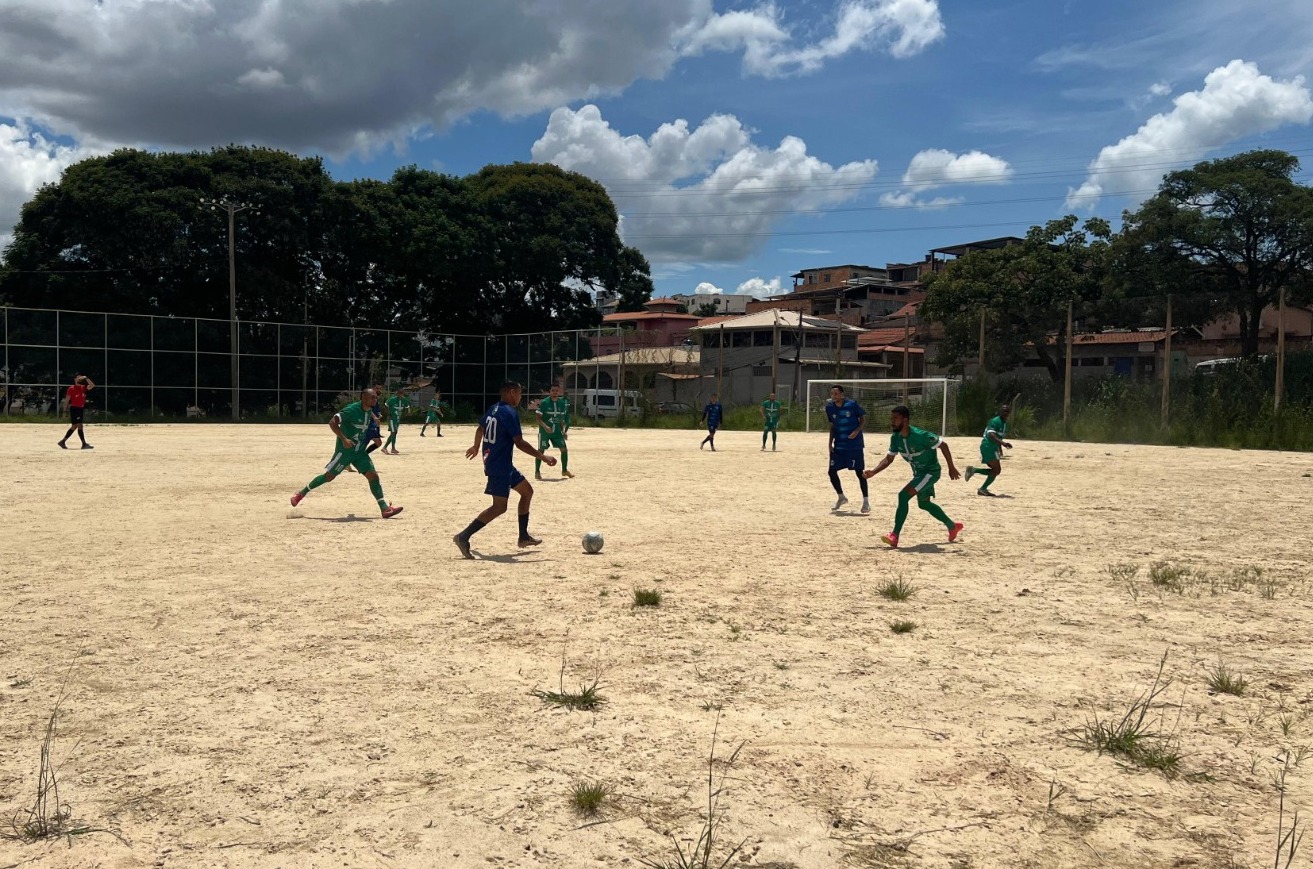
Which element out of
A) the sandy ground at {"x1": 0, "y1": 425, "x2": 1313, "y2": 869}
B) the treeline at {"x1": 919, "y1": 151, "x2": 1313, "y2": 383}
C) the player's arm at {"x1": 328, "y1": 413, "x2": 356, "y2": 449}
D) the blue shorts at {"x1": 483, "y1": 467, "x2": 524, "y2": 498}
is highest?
the treeline at {"x1": 919, "y1": 151, "x2": 1313, "y2": 383}

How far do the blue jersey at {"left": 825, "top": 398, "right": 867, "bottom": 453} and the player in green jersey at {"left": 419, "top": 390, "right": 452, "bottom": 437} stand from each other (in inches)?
811

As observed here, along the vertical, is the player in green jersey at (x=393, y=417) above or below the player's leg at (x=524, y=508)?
above

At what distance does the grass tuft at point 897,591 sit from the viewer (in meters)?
7.49

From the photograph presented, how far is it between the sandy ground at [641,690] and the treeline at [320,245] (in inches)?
1439

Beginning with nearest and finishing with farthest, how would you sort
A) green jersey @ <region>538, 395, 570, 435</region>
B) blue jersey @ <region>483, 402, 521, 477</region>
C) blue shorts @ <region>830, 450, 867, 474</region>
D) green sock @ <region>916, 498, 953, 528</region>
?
blue jersey @ <region>483, 402, 521, 477</region>
green sock @ <region>916, 498, 953, 528</region>
blue shorts @ <region>830, 450, 867, 474</region>
green jersey @ <region>538, 395, 570, 435</region>

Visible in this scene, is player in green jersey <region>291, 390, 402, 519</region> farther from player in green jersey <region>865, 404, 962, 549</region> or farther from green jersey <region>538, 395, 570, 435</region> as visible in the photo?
player in green jersey <region>865, 404, 962, 549</region>

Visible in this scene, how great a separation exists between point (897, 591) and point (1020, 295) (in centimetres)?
3043

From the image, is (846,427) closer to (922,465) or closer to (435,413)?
(922,465)

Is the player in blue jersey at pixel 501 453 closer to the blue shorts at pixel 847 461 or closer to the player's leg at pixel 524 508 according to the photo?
the player's leg at pixel 524 508

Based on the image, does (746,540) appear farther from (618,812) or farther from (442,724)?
(618,812)

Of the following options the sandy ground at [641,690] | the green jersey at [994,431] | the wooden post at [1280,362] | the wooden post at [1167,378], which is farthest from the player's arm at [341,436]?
the wooden post at [1280,362]

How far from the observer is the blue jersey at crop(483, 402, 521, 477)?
31.7ft

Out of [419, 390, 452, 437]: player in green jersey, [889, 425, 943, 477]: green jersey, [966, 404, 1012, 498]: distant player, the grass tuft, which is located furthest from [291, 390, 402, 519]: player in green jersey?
[419, 390, 452, 437]: player in green jersey

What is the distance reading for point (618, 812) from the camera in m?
3.76
